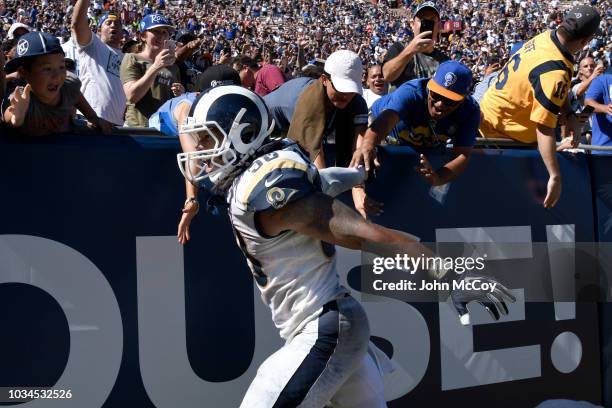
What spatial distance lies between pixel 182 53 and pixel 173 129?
2689 mm

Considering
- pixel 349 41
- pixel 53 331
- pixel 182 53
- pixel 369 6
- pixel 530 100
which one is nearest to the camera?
pixel 53 331

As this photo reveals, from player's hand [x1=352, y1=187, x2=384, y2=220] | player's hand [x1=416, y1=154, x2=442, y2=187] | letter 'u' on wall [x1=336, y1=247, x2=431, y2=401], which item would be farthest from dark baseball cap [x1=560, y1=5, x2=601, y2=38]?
letter 'u' on wall [x1=336, y1=247, x2=431, y2=401]

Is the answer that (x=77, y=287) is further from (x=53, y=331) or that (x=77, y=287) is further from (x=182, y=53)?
(x=182, y=53)

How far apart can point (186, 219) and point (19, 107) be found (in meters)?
0.89

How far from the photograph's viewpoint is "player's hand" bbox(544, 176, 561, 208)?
5.12m

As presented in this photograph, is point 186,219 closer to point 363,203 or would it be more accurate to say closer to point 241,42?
point 363,203

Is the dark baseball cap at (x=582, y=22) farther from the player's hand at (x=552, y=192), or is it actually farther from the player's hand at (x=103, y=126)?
the player's hand at (x=103, y=126)

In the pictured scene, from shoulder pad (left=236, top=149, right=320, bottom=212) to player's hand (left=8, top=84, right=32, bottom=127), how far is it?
Answer: 47.1 inches

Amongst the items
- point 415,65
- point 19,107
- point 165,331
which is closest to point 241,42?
point 415,65

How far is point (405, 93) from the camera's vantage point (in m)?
4.73

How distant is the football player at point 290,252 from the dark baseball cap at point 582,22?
8.74ft

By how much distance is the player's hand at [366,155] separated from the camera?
427cm

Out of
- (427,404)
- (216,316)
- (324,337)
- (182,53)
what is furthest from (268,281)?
(182,53)

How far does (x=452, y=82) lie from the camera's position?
4.59 m
